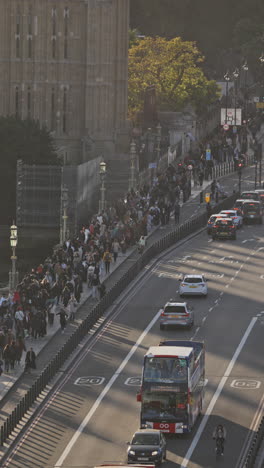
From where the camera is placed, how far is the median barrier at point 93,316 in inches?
2832

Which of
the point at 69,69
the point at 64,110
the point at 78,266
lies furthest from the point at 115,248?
the point at 64,110

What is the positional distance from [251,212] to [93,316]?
3679 centimetres

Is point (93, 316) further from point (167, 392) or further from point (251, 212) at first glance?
point (251, 212)

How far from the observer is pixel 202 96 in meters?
194

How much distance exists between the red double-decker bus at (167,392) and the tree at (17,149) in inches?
2962

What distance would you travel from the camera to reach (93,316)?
8994cm

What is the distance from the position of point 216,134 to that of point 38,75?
19.3 m

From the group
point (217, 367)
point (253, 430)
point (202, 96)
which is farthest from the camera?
point (202, 96)

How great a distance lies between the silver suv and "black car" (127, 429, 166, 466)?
2378 cm

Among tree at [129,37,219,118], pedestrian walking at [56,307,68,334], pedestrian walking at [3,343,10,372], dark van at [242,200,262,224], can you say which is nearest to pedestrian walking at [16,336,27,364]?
pedestrian walking at [3,343,10,372]

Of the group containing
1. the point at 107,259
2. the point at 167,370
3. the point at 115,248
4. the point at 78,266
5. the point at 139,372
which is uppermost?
the point at 167,370

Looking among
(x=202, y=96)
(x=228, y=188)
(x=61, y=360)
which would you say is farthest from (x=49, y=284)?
(x=202, y=96)

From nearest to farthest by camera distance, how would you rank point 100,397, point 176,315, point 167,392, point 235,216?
point 167,392
point 100,397
point 176,315
point 235,216

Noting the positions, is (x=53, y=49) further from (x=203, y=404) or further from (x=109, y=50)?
(x=203, y=404)
